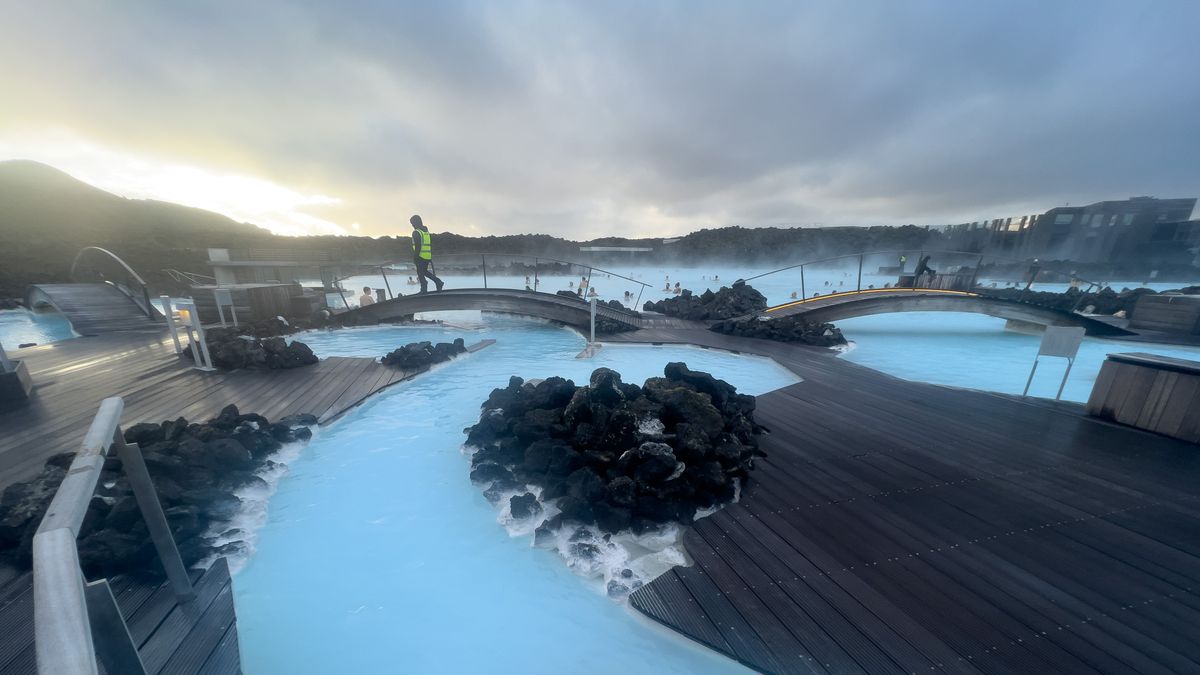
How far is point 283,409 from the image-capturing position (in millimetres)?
5418

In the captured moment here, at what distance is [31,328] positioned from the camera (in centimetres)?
1323

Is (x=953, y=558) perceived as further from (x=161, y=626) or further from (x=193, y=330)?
(x=193, y=330)

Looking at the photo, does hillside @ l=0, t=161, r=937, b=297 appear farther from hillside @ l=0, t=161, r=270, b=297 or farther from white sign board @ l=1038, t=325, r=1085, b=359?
white sign board @ l=1038, t=325, r=1085, b=359

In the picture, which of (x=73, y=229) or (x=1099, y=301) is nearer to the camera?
(x=1099, y=301)

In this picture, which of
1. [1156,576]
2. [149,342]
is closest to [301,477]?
[1156,576]

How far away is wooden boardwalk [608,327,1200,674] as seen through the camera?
215 cm

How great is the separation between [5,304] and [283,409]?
2254 cm

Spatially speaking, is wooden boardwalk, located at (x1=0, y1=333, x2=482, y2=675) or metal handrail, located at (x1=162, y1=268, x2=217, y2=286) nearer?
wooden boardwalk, located at (x1=0, y1=333, x2=482, y2=675)

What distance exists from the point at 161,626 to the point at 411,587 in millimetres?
1321

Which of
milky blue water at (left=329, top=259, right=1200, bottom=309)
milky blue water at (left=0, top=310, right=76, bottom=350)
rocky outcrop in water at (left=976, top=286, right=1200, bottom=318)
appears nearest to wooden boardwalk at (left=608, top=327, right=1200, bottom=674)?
milky blue water at (left=329, top=259, right=1200, bottom=309)

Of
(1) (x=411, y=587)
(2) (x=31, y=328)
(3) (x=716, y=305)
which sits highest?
(3) (x=716, y=305)

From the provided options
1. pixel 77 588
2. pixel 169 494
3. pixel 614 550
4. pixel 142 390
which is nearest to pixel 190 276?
pixel 142 390

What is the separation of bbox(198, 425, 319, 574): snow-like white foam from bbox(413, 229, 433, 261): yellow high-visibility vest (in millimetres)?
7551

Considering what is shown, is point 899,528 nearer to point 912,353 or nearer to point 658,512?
point 658,512
